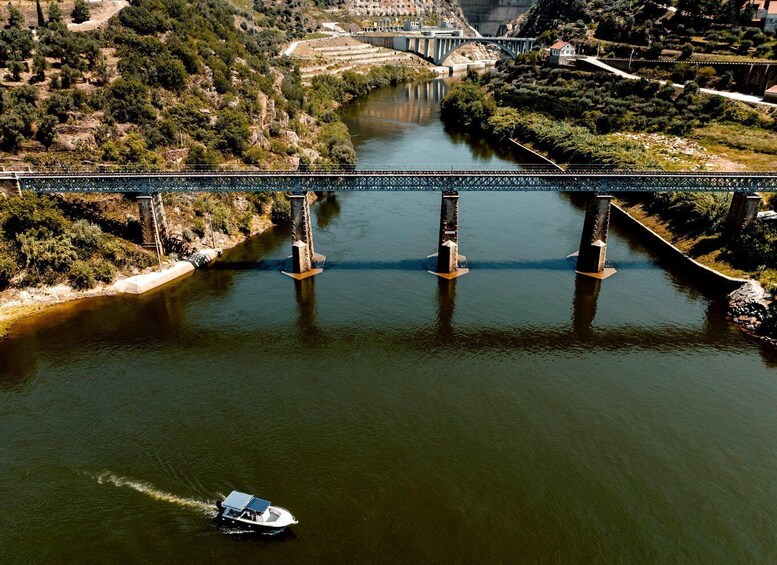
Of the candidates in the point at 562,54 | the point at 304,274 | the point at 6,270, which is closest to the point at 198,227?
the point at 304,274

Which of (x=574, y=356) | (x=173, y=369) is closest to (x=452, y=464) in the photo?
(x=574, y=356)

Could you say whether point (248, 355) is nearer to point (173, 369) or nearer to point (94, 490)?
point (173, 369)

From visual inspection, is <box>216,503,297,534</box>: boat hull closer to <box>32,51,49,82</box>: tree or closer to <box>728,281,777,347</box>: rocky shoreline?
<box>728,281,777,347</box>: rocky shoreline

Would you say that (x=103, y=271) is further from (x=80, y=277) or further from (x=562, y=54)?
(x=562, y=54)

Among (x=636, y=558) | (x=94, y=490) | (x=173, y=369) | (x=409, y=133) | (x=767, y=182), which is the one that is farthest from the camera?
(x=409, y=133)

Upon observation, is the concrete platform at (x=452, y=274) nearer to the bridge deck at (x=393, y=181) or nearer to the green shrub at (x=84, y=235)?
the bridge deck at (x=393, y=181)

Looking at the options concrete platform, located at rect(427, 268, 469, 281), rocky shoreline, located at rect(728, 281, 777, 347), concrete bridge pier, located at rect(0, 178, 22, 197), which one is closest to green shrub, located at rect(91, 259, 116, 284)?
concrete bridge pier, located at rect(0, 178, 22, 197)

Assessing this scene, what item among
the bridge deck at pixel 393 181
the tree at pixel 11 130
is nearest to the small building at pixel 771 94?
the bridge deck at pixel 393 181
